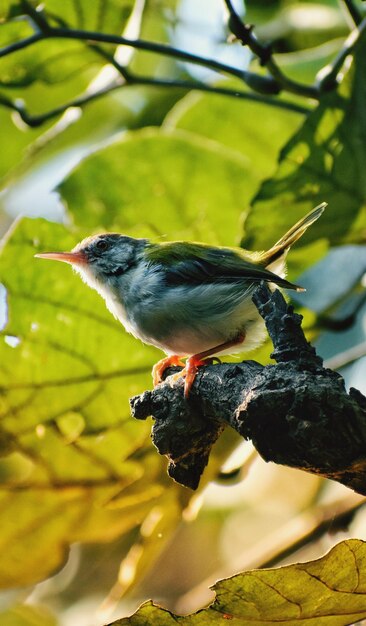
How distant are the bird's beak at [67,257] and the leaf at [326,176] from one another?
645 millimetres

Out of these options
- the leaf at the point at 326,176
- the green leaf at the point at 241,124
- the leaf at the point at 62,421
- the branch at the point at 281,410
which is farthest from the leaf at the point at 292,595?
the green leaf at the point at 241,124

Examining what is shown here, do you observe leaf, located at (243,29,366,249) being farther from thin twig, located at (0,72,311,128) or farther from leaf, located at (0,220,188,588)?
leaf, located at (0,220,188,588)

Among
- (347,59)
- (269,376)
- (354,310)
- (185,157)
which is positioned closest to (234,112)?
(185,157)

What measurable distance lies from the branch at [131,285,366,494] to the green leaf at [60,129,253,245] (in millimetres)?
1273

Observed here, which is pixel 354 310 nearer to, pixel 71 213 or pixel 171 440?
pixel 71 213

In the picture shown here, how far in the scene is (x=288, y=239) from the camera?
284 cm

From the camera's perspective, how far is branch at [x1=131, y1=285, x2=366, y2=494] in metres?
1.40

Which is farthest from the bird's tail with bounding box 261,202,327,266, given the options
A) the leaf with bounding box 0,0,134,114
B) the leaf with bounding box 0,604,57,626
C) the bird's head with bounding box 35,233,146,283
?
the leaf with bounding box 0,604,57,626

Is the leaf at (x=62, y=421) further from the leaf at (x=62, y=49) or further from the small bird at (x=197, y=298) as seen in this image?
the leaf at (x=62, y=49)

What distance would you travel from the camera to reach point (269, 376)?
1.53m

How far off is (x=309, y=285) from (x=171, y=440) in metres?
1.73

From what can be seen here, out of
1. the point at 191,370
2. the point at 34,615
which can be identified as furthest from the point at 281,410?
the point at 34,615

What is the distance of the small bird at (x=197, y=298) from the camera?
2.71m

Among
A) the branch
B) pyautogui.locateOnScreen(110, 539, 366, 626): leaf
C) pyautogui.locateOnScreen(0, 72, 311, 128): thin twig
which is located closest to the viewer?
the branch
